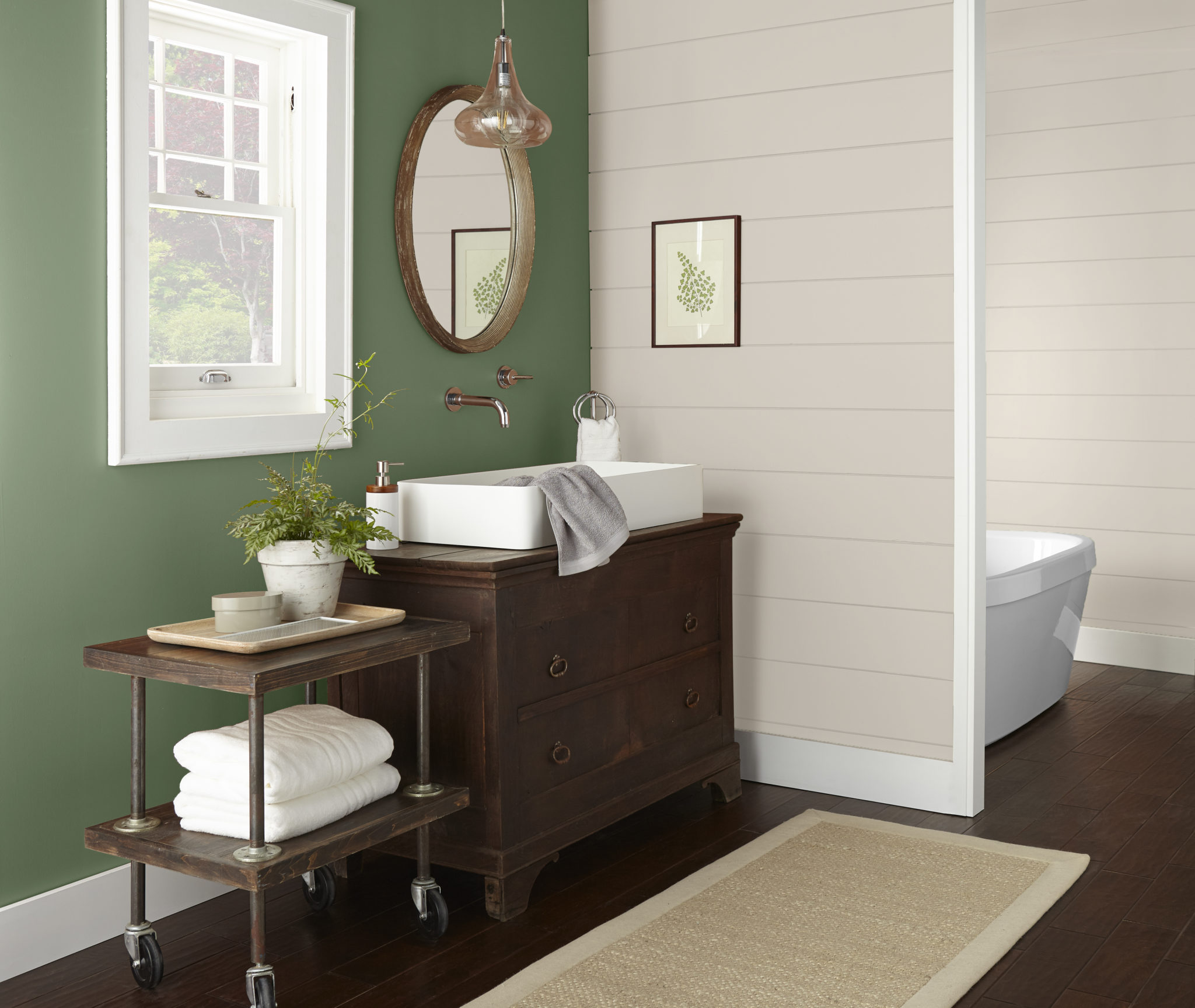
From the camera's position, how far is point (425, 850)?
2.59 m

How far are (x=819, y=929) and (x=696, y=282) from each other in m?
1.92

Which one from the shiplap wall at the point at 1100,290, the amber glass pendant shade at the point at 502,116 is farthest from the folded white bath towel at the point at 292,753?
the shiplap wall at the point at 1100,290

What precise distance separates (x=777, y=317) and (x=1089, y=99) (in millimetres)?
2376

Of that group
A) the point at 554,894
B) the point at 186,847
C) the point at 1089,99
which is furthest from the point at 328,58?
the point at 1089,99

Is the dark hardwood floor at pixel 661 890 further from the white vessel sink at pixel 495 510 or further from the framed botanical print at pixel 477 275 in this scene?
the framed botanical print at pixel 477 275

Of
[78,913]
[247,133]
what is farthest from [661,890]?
[247,133]

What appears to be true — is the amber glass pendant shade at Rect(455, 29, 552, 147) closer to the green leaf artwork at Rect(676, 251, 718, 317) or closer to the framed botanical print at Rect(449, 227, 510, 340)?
the framed botanical print at Rect(449, 227, 510, 340)

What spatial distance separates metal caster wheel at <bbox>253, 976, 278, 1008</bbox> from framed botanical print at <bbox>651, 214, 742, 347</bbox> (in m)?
2.21

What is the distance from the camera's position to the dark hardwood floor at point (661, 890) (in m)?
2.35

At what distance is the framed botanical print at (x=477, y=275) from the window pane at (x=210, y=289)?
1.93 ft

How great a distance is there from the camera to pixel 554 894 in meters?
2.84

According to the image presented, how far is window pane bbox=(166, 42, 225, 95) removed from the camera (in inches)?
105

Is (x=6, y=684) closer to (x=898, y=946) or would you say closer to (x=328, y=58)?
(x=328, y=58)

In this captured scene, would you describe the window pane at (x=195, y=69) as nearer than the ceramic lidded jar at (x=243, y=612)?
No
